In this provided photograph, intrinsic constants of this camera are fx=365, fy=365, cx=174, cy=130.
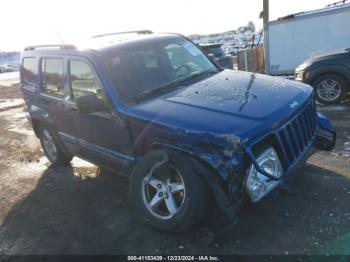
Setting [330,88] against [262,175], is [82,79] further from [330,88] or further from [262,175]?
[330,88]

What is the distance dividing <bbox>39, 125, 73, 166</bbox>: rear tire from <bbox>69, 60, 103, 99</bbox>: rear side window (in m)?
1.48

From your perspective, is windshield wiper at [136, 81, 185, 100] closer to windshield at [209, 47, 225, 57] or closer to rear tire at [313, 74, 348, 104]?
rear tire at [313, 74, 348, 104]

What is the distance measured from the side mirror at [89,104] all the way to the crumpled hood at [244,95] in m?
0.77

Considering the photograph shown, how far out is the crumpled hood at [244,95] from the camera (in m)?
3.39

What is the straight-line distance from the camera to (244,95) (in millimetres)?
3713

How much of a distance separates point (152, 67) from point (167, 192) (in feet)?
5.26

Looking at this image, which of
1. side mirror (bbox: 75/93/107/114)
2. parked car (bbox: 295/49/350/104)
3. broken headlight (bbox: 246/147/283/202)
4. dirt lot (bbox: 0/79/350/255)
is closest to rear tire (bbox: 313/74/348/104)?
parked car (bbox: 295/49/350/104)

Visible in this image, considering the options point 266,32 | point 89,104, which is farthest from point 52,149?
point 266,32

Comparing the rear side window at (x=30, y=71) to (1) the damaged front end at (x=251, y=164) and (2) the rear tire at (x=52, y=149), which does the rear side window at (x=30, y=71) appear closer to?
(2) the rear tire at (x=52, y=149)

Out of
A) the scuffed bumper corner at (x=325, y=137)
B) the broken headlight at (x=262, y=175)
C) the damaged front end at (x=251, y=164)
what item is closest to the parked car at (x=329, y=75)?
the scuffed bumper corner at (x=325, y=137)

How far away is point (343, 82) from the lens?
7.96m

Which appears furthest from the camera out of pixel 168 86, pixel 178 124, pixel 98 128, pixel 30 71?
pixel 30 71

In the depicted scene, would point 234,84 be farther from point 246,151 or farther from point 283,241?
point 283,241

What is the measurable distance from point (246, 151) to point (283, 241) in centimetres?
100
